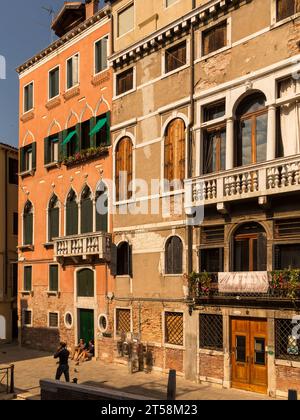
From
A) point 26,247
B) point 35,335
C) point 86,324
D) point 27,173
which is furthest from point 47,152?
point 35,335

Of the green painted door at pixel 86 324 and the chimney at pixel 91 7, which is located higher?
the chimney at pixel 91 7

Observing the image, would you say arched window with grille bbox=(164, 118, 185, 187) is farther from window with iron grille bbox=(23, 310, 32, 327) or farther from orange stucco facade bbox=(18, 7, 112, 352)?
window with iron grille bbox=(23, 310, 32, 327)

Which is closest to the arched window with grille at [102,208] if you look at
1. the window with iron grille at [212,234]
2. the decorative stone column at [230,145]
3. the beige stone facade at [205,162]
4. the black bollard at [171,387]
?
the beige stone facade at [205,162]

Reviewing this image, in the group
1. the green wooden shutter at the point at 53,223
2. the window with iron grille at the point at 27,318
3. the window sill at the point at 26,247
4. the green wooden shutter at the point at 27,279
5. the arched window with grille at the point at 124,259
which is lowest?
the window with iron grille at the point at 27,318

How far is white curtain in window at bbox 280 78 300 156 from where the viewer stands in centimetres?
1564

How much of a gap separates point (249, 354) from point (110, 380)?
5.15 metres

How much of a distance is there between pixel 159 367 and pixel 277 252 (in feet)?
21.6

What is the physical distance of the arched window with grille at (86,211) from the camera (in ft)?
77.0

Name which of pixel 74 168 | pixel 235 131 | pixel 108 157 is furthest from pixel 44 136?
pixel 235 131

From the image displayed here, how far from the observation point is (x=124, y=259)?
2152 cm

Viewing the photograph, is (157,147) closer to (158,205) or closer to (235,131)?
(158,205)

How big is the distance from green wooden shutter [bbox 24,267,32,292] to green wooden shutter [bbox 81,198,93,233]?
540cm

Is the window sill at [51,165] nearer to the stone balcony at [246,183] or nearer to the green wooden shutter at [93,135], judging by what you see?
the green wooden shutter at [93,135]

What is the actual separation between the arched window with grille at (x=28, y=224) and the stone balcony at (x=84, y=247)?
3517 millimetres
